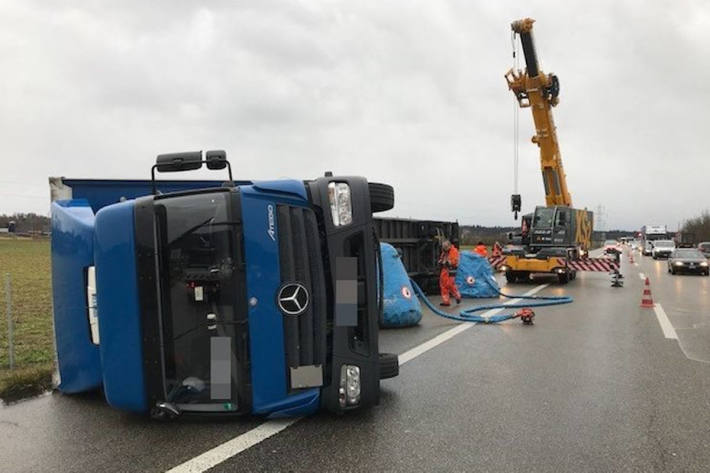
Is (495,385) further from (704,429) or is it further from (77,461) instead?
(77,461)

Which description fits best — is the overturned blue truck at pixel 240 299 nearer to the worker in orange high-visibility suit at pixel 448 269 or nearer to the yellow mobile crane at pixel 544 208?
the worker in orange high-visibility suit at pixel 448 269

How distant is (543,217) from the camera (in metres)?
20.3

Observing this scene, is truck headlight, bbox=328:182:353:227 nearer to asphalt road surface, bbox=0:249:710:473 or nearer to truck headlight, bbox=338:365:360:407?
truck headlight, bbox=338:365:360:407

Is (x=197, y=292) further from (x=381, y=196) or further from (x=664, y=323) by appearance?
(x=664, y=323)

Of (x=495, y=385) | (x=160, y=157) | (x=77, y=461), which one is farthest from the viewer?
(x=495, y=385)

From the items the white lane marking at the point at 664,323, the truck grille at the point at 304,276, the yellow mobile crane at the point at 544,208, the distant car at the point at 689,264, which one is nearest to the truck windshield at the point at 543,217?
the yellow mobile crane at the point at 544,208

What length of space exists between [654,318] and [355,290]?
8.58m

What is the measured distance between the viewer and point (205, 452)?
378 centimetres

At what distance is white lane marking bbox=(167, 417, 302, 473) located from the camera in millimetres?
3537

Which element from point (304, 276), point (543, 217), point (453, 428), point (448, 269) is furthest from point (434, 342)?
point (543, 217)

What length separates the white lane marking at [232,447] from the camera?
3537 millimetres

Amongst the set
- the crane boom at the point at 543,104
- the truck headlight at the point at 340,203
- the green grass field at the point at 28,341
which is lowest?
the green grass field at the point at 28,341

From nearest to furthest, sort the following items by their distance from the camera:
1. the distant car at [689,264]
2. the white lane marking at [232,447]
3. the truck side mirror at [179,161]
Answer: the white lane marking at [232,447] → the truck side mirror at [179,161] → the distant car at [689,264]

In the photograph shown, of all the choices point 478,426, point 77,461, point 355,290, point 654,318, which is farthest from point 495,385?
point 654,318
